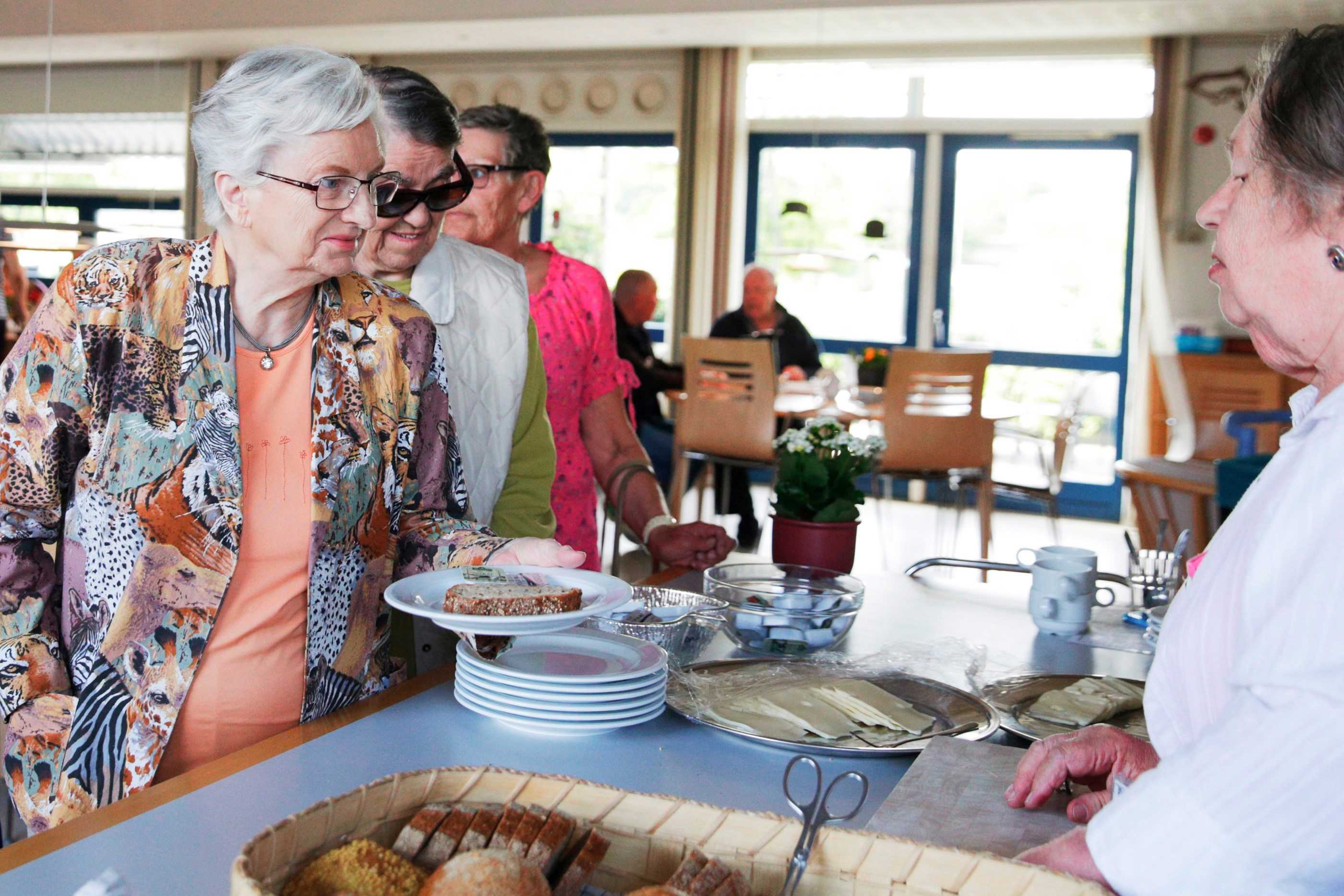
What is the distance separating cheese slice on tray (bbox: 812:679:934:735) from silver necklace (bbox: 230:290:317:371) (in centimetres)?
78

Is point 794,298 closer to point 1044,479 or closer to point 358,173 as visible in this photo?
point 1044,479

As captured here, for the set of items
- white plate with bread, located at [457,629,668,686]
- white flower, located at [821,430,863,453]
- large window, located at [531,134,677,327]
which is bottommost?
white plate with bread, located at [457,629,668,686]

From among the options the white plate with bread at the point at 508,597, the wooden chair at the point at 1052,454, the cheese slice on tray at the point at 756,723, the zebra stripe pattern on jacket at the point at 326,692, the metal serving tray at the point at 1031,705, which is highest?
the white plate with bread at the point at 508,597

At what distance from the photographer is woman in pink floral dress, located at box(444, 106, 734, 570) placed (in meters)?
2.42

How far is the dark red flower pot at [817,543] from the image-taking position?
203 cm

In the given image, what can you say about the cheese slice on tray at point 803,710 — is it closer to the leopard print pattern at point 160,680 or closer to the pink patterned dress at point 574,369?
the leopard print pattern at point 160,680

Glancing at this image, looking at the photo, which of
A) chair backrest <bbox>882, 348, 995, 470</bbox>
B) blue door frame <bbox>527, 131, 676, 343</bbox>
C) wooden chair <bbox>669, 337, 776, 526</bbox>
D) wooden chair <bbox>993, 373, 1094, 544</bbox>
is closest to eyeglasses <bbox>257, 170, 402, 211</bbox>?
wooden chair <bbox>669, 337, 776, 526</bbox>

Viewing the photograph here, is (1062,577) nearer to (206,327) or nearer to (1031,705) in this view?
(1031,705)

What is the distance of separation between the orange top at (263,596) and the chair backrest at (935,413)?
4551mm

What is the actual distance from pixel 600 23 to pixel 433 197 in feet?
21.0

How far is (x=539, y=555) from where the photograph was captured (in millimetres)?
1506

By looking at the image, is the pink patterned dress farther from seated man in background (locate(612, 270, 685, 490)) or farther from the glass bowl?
seated man in background (locate(612, 270, 685, 490))

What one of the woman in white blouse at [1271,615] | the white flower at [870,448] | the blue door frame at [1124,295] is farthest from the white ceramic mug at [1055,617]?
the blue door frame at [1124,295]

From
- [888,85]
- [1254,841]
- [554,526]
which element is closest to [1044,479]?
[888,85]
